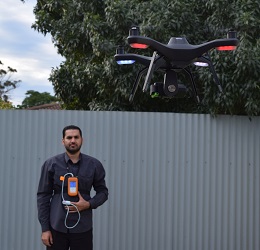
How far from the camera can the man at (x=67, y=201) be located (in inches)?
167

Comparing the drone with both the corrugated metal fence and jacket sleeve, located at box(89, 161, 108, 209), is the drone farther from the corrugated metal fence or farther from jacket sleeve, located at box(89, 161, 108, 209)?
the corrugated metal fence

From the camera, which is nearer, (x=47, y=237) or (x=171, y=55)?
(x=171, y=55)

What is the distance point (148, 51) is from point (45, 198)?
3784 millimetres

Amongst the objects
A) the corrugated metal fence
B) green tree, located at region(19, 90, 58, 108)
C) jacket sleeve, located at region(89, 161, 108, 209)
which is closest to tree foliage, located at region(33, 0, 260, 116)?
the corrugated metal fence

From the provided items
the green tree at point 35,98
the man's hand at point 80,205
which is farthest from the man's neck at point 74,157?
the green tree at point 35,98

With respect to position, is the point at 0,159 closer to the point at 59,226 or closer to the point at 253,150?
the point at 59,226

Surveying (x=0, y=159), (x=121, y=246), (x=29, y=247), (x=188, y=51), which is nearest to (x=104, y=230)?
(x=121, y=246)

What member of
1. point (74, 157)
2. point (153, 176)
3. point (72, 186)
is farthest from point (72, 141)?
point (153, 176)

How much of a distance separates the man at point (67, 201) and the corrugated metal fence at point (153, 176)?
1.99 metres

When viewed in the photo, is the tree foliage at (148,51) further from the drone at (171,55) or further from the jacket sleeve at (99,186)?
the jacket sleeve at (99,186)

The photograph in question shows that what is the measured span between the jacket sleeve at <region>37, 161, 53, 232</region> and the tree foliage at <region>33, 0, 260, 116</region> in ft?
9.55

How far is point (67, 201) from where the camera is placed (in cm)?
424

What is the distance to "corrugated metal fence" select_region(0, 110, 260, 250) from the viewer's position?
20.6ft

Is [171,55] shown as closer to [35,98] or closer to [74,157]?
[74,157]
